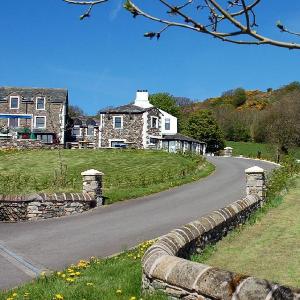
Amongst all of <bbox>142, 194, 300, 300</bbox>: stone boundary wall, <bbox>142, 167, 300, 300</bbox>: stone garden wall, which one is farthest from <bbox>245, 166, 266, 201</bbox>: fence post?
<bbox>142, 194, 300, 300</bbox>: stone boundary wall

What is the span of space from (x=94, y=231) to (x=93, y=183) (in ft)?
14.6

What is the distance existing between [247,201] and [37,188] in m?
10.1

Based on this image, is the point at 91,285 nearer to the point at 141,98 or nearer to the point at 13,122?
the point at 13,122

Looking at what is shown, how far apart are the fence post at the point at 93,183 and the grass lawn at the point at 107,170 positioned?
3.24 feet

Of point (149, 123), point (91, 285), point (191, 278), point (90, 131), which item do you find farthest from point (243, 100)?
point (191, 278)

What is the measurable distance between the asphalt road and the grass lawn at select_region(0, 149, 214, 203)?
6.15ft

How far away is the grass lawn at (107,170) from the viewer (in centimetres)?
2219

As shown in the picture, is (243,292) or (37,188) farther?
(37,188)

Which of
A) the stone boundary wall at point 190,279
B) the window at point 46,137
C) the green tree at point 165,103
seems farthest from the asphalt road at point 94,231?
the green tree at point 165,103

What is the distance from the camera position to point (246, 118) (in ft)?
271

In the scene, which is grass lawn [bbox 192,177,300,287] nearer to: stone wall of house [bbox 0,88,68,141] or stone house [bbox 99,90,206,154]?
stone house [bbox 99,90,206,154]

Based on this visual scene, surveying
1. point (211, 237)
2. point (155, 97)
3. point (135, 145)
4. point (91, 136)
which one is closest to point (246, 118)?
point (155, 97)

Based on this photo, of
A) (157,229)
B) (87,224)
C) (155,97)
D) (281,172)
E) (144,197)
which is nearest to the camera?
(157,229)

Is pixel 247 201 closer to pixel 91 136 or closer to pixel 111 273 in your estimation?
pixel 111 273
